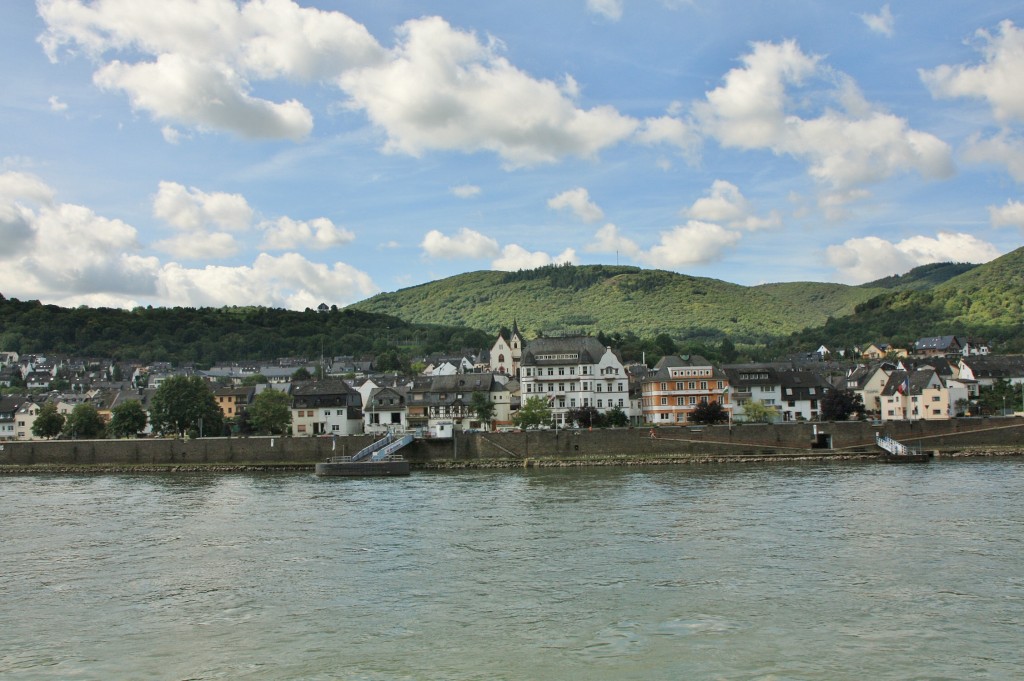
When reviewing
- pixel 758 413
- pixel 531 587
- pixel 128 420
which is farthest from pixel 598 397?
pixel 531 587

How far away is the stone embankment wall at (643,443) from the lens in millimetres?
66500

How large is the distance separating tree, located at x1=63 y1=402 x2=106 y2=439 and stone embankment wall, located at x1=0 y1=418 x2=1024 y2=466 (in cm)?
1927

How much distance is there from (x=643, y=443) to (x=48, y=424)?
61.7 m

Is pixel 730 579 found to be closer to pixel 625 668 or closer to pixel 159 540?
pixel 625 668

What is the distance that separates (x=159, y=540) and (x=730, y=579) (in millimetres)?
22218

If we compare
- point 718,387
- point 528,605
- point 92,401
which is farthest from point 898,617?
point 92,401

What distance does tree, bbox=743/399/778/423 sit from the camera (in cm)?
7981

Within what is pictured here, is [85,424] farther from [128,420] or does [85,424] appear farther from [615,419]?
[615,419]

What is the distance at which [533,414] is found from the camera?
7638cm

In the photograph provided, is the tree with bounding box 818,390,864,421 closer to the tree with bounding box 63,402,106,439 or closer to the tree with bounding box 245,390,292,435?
the tree with bounding box 245,390,292,435

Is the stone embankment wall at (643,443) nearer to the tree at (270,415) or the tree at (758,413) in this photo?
the tree at (270,415)

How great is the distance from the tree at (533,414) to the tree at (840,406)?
27.3 m

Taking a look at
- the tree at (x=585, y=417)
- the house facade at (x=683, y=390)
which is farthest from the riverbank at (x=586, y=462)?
the house facade at (x=683, y=390)

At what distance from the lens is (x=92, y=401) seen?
107188mm
